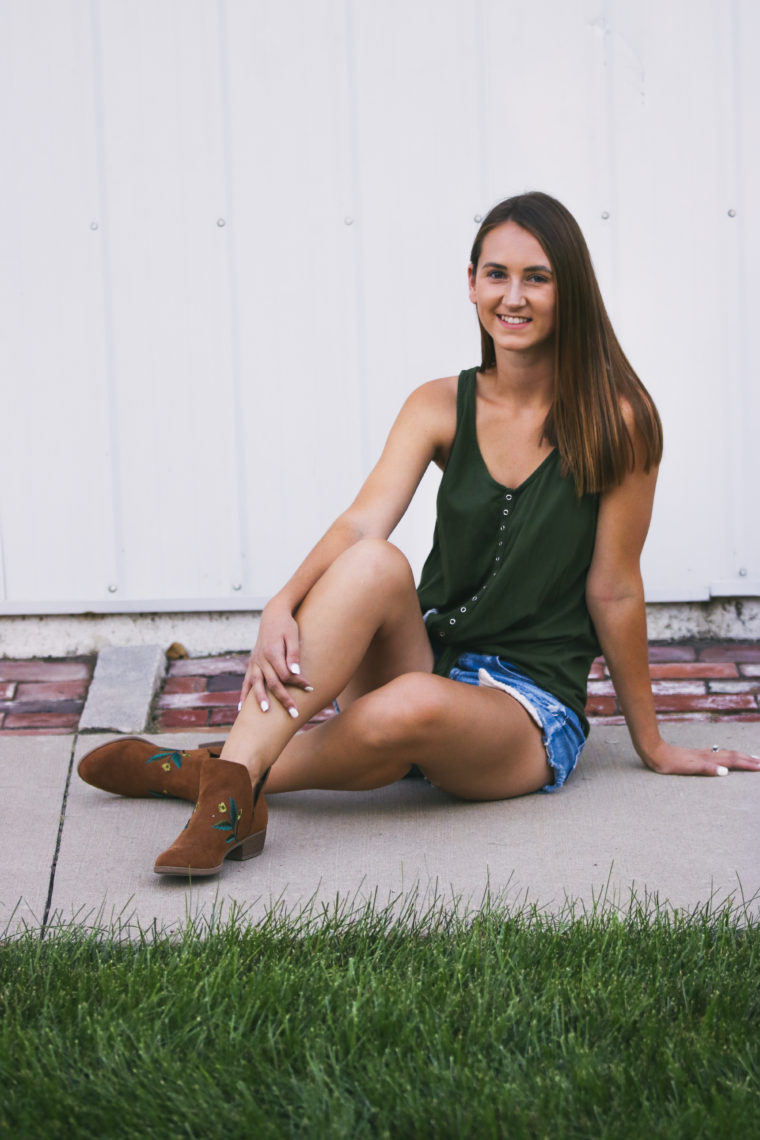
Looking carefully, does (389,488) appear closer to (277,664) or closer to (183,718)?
(277,664)

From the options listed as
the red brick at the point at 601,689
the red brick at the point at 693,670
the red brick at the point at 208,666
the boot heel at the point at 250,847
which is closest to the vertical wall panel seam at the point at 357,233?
the red brick at the point at 208,666

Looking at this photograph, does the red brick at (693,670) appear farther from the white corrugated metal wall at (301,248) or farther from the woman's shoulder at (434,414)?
the woman's shoulder at (434,414)

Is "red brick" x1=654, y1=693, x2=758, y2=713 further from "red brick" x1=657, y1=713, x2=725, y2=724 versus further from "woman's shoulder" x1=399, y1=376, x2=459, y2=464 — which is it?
"woman's shoulder" x1=399, y1=376, x2=459, y2=464

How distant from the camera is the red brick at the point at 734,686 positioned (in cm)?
345

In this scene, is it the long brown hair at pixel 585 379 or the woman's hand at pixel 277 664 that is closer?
the woman's hand at pixel 277 664

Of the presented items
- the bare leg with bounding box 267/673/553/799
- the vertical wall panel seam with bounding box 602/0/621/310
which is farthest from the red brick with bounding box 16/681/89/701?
the vertical wall panel seam with bounding box 602/0/621/310

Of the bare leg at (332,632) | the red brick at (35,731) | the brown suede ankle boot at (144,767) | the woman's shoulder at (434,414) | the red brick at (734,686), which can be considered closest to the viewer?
the bare leg at (332,632)

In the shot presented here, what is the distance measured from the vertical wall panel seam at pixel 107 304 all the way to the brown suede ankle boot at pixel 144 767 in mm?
1276

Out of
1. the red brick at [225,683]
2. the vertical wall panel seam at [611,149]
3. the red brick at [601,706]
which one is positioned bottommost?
the red brick at [601,706]

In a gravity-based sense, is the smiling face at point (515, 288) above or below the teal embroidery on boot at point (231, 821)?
above

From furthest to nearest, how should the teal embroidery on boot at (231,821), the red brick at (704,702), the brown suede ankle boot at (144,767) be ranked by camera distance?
the red brick at (704,702) < the brown suede ankle boot at (144,767) < the teal embroidery on boot at (231,821)

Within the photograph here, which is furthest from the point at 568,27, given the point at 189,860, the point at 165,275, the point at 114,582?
the point at 189,860

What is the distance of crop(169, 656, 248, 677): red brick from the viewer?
3719 mm

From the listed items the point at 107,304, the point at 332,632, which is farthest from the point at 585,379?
the point at 107,304
